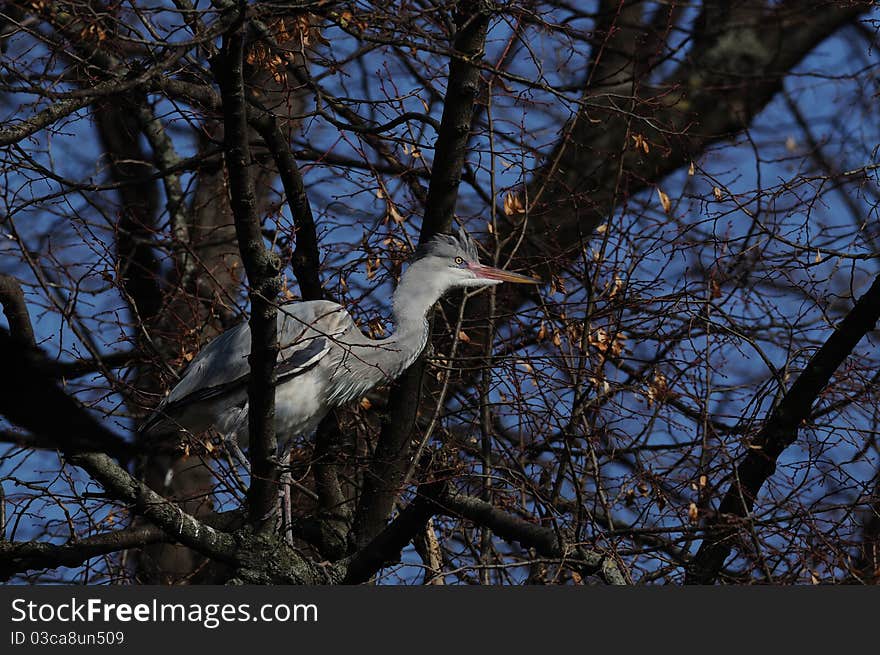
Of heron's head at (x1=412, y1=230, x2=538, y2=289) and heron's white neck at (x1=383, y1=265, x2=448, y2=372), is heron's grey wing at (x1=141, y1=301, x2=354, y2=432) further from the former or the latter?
heron's head at (x1=412, y1=230, x2=538, y2=289)

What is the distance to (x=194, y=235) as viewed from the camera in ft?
27.6

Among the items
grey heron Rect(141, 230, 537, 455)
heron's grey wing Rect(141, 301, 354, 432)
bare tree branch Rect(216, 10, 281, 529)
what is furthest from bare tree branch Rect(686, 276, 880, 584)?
heron's grey wing Rect(141, 301, 354, 432)

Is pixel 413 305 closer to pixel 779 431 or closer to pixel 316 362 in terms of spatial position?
pixel 316 362

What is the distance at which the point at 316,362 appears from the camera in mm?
6227

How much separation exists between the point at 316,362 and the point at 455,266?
0.93m

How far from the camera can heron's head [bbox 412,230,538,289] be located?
613cm

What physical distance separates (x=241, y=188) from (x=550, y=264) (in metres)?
2.46

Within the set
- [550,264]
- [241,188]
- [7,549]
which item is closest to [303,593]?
[7,549]

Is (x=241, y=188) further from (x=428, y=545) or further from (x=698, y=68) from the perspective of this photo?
(x=698, y=68)

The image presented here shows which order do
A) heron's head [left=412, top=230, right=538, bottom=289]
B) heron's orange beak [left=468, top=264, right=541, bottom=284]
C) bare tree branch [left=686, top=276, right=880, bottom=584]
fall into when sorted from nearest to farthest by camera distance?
bare tree branch [left=686, top=276, right=880, bottom=584] < heron's head [left=412, top=230, right=538, bottom=289] < heron's orange beak [left=468, top=264, right=541, bottom=284]

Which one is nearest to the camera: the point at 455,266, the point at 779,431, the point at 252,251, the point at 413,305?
the point at 252,251

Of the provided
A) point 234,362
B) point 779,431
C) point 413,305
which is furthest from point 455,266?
point 779,431

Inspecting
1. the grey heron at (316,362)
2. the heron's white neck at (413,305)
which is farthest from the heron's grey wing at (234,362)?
the heron's white neck at (413,305)

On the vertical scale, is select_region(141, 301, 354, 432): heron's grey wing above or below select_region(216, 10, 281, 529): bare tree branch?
above
